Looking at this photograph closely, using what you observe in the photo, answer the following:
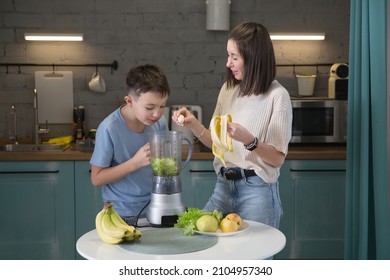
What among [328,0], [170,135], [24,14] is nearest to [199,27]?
[328,0]

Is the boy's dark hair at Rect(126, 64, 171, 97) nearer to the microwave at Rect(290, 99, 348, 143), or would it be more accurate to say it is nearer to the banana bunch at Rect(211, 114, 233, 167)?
the banana bunch at Rect(211, 114, 233, 167)

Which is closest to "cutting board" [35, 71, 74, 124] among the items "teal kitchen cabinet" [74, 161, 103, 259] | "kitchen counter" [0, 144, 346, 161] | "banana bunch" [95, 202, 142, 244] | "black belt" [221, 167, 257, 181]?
"kitchen counter" [0, 144, 346, 161]

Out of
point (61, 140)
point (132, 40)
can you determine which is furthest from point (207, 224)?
point (132, 40)

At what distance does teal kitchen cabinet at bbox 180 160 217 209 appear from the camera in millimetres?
3943

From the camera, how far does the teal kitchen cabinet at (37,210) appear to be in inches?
154

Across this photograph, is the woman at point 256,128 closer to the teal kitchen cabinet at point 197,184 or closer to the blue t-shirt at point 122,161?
the blue t-shirt at point 122,161

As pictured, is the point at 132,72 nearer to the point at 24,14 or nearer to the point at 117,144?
the point at 117,144

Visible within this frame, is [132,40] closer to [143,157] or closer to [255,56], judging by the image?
[255,56]

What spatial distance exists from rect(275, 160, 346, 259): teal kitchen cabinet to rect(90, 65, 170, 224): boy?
5.36ft

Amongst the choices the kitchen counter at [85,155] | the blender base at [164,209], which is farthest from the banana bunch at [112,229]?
the kitchen counter at [85,155]

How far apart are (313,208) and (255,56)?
170 centimetres

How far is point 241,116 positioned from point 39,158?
1690mm

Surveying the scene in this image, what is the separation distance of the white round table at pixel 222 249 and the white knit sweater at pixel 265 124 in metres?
0.34

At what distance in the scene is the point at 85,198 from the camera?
3.93 meters
